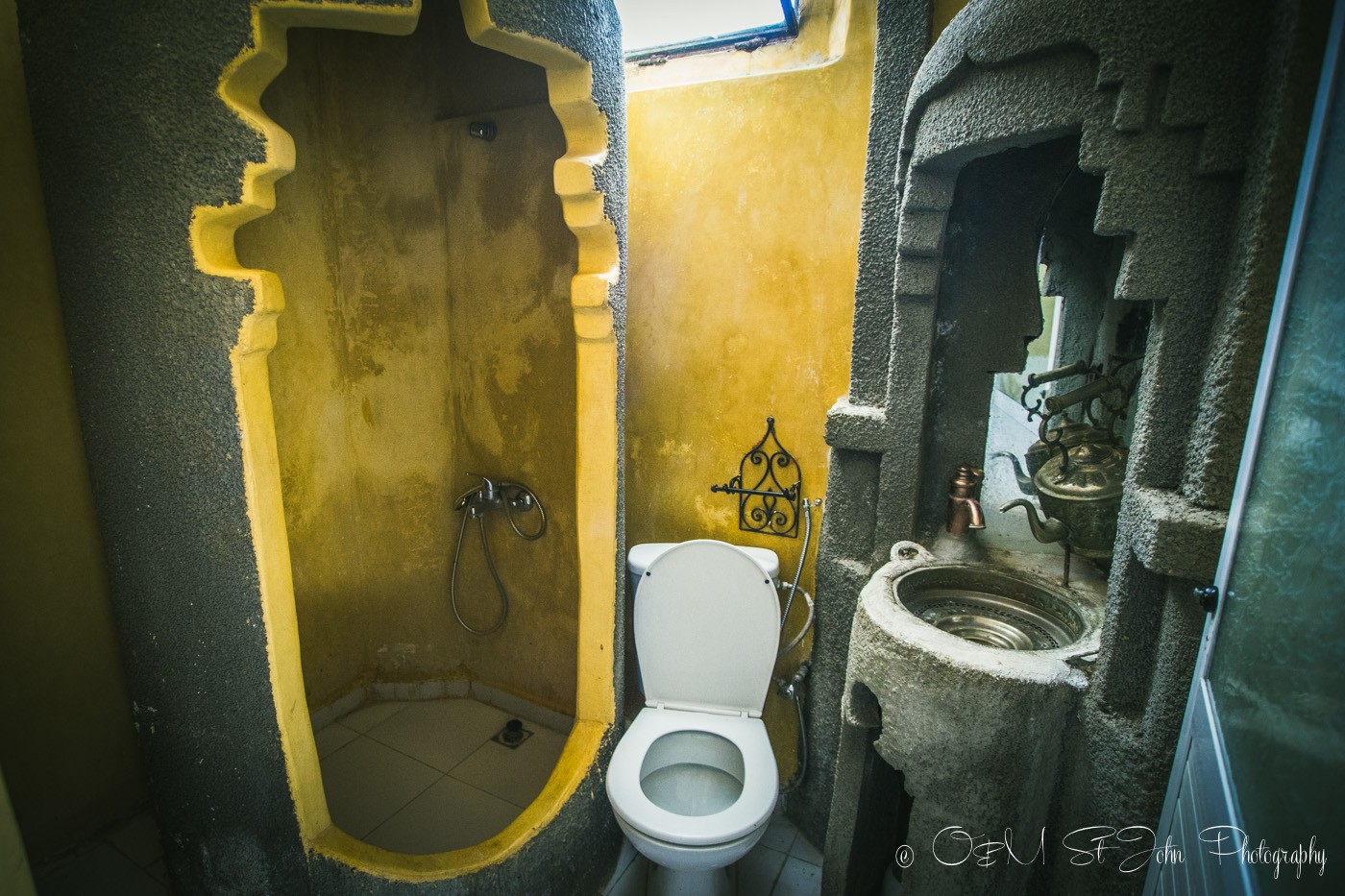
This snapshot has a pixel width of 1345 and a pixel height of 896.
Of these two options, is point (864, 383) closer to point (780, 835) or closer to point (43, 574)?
point (780, 835)

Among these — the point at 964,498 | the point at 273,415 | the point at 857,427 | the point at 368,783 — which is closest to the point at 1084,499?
the point at 964,498

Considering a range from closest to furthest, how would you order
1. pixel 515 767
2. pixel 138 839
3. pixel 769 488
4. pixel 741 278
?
pixel 138 839 < pixel 741 278 < pixel 769 488 < pixel 515 767

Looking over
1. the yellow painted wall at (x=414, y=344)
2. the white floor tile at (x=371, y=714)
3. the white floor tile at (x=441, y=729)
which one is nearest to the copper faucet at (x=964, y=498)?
the yellow painted wall at (x=414, y=344)

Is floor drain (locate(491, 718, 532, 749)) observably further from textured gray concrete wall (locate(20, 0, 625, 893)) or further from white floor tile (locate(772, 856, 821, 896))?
white floor tile (locate(772, 856, 821, 896))

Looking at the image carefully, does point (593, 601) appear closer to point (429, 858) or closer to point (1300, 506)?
point (429, 858)

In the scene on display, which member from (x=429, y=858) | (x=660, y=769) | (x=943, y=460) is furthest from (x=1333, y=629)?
(x=429, y=858)

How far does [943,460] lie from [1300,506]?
50.5 inches

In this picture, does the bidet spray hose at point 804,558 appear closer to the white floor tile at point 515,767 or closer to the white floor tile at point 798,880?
the white floor tile at point 798,880

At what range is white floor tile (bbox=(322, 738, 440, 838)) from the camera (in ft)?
7.16

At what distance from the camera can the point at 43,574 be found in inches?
69.5

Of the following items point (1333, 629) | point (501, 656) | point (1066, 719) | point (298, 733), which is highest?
point (1333, 629)

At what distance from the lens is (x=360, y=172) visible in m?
2.31

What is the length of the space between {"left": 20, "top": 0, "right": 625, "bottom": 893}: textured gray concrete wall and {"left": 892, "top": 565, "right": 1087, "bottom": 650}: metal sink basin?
1496 mm

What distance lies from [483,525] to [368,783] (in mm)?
1039
